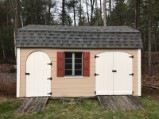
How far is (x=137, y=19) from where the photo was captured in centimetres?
2189

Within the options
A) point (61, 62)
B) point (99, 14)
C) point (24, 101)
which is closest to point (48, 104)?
point (24, 101)

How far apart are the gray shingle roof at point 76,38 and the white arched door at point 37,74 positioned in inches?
21.7

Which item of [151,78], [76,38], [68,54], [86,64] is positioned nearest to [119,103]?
[86,64]

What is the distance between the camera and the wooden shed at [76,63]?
12.2 m

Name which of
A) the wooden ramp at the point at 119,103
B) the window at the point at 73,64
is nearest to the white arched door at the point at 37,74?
the window at the point at 73,64

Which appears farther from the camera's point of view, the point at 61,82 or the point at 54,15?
the point at 54,15

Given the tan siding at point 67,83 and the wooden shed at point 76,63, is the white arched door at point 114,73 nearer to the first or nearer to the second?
the wooden shed at point 76,63

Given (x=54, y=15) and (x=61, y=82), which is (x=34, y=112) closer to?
(x=61, y=82)

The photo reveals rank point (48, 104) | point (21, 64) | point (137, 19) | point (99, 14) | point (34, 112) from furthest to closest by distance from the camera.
→ point (99, 14) → point (137, 19) → point (21, 64) → point (48, 104) → point (34, 112)

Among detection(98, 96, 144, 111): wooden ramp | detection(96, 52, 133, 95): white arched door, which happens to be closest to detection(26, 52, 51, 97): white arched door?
detection(96, 52, 133, 95): white arched door

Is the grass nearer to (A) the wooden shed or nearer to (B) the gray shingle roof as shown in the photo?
(A) the wooden shed

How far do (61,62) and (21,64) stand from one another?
5.99 ft

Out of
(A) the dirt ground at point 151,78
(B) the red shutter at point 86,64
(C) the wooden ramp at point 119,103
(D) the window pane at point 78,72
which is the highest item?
(B) the red shutter at point 86,64

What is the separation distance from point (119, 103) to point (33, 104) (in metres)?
3.52
